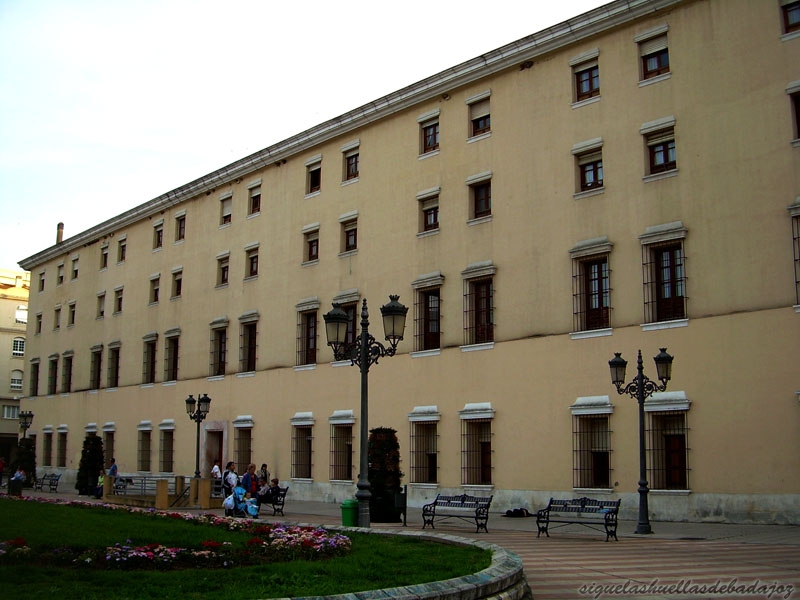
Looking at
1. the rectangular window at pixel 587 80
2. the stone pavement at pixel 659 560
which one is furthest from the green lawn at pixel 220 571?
the rectangular window at pixel 587 80

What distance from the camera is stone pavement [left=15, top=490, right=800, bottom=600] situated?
1115cm

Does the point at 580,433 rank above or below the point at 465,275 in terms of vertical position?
below

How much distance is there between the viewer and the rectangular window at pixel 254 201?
129ft

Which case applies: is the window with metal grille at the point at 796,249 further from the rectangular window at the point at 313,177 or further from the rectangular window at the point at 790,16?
the rectangular window at the point at 313,177

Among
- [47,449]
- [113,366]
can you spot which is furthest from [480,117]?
[47,449]

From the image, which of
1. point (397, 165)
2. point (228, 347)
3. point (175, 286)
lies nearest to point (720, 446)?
point (397, 165)

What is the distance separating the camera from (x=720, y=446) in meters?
22.3

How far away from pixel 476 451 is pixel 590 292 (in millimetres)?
6116

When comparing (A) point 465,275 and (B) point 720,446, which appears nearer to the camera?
(B) point 720,446

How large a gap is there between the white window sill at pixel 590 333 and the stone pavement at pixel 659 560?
519 centimetres

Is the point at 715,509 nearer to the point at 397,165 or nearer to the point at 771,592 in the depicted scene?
the point at 771,592

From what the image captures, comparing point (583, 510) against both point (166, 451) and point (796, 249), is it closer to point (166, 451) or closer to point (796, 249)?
point (796, 249)

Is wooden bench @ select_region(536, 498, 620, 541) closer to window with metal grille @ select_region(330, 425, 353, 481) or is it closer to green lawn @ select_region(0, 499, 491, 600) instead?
green lawn @ select_region(0, 499, 491, 600)

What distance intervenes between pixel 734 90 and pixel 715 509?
10510 millimetres
